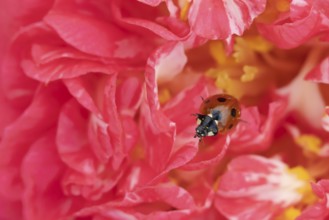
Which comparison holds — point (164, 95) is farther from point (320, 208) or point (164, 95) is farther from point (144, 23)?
point (320, 208)

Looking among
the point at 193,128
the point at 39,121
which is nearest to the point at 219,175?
the point at 193,128

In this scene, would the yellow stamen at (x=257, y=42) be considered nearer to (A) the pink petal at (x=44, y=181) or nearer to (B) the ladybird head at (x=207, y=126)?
(B) the ladybird head at (x=207, y=126)

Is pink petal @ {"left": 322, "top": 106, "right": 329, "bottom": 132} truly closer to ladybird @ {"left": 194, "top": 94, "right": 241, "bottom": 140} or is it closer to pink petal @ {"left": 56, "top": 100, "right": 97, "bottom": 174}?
ladybird @ {"left": 194, "top": 94, "right": 241, "bottom": 140}

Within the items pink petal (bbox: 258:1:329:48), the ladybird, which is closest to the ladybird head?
the ladybird

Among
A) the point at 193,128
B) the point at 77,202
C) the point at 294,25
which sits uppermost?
the point at 294,25

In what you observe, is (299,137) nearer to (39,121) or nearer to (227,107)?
(227,107)

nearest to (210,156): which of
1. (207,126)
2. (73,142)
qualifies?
(207,126)
